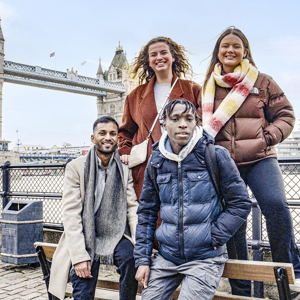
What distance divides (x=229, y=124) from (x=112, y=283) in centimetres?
144

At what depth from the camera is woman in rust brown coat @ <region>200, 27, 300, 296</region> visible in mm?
2424

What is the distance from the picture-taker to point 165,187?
7.14ft

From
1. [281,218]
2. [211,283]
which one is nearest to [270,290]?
[281,218]

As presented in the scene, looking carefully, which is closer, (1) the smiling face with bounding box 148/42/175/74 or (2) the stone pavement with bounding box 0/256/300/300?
(1) the smiling face with bounding box 148/42/175/74

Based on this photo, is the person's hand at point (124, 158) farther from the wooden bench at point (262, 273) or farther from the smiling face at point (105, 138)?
the wooden bench at point (262, 273)

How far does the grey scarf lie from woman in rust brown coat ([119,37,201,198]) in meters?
0.18

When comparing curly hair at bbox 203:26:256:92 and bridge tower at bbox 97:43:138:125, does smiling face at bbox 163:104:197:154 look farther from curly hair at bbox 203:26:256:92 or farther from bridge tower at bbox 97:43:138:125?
bridge tower at bbox 97:43:138:125

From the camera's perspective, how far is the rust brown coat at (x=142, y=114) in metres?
2.85

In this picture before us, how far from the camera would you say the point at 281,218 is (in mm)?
2400

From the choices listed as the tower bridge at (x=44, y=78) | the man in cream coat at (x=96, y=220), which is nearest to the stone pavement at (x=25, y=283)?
the man in cream coat at (x=96, y=220)

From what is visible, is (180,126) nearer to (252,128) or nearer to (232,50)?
(252,128)

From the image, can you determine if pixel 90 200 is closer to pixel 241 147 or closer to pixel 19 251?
pixel 241 147

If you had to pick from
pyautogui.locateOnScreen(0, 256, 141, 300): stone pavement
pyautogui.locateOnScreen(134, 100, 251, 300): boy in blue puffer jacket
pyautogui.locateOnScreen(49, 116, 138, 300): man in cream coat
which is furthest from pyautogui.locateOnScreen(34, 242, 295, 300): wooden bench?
pyautogui.locateOnScreen(0, 256, 141, 300): stone pavement

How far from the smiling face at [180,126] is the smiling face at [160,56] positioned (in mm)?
718
